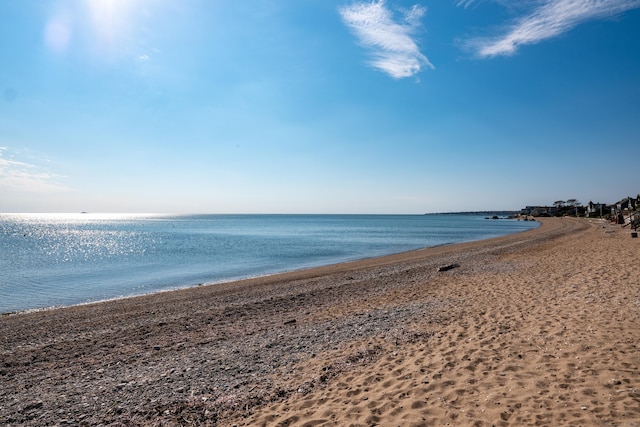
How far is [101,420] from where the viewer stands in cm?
595

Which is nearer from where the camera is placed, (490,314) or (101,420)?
(101,420)

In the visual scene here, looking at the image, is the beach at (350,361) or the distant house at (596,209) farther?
the distant house at (596,209)

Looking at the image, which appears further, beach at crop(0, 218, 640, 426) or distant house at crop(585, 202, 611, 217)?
distant house at crop(585, 202, 611, 217)

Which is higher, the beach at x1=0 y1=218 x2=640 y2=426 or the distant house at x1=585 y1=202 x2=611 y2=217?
the distant house at x1=585 y1=202 x2=611 y2=217

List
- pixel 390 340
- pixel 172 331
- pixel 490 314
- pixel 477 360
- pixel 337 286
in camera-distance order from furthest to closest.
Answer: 1. pixel 337 286
2. pixel 172 331
3. pixel 490 314
4. pixel 390 340
5. pixel 477 360

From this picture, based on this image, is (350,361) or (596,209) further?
(596,209)

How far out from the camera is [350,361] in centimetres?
763

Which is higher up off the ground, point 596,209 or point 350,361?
point 596,209

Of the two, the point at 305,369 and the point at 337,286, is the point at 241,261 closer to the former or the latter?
the point at 337,286

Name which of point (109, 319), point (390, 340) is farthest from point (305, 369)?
point (109, 319)

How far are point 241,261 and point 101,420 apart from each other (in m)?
30.7

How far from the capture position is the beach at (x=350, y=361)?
552 centimetres

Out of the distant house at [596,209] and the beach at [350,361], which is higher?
the distant house at [596,209]

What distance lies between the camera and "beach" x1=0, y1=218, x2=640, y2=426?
552cm
